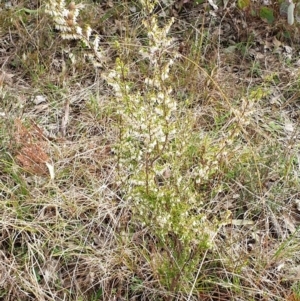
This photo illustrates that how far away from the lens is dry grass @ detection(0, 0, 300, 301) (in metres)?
2.23

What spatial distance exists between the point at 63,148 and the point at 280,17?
1639 millimetres

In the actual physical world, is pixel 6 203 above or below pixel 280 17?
below

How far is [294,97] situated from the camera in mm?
3154

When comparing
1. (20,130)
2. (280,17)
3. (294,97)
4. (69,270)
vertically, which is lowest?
(69,270)

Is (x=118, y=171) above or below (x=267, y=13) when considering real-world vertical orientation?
below

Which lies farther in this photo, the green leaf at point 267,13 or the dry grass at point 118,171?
the green leaf at point 267,13

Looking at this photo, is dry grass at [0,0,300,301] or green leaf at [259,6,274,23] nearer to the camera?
dry grass at [0,0,300,301]

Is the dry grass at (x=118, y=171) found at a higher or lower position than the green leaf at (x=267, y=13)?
lower

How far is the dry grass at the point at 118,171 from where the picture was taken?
223 centimetres

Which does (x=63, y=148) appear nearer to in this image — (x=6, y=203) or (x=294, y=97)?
(x=6, y=203)

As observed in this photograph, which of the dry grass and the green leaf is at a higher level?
the green leaf

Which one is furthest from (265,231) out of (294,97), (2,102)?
(2,102)

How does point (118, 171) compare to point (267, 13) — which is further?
point (267, 13)

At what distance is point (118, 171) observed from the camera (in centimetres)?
215
